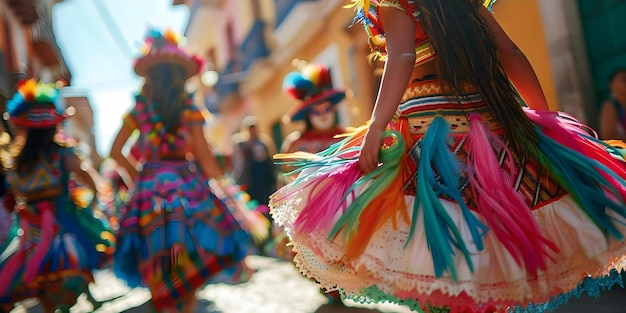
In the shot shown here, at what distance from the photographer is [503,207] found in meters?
1.99

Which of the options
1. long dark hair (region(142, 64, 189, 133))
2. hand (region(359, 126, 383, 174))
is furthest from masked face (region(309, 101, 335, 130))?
hand (region(359, 126, 383, 174))

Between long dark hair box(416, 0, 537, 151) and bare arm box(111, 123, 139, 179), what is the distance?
2.62m

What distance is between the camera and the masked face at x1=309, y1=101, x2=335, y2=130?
5566mm

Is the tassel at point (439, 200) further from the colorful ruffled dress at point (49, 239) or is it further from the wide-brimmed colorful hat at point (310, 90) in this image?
the wide-brimmed colorful hat at point (310, 90)

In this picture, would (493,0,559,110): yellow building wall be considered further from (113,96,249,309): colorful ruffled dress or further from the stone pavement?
(113,96,249,309): colorful ruffled dress

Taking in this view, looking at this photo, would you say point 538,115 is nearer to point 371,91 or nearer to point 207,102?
point 371,91

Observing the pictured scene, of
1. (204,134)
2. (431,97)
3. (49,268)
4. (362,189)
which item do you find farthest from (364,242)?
(49,268)

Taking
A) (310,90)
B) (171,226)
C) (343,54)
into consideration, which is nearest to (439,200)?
(171,226)

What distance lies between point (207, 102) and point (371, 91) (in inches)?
701

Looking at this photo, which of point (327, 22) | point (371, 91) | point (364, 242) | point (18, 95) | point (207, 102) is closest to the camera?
point (364, 242)

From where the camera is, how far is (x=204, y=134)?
14.2ft

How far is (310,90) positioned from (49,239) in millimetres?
2403

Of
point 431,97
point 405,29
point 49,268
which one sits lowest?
point 49,268

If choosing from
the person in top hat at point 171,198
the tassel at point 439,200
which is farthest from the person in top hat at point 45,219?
the tassel at point 439,200
